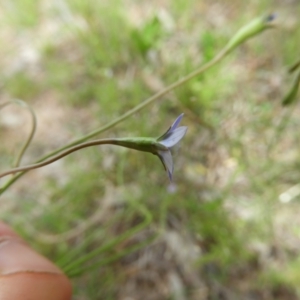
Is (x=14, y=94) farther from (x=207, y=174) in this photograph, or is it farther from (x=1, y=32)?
(x=207, y=174)

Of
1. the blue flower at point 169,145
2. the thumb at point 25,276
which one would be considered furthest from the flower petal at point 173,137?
the thumb at point 25,276

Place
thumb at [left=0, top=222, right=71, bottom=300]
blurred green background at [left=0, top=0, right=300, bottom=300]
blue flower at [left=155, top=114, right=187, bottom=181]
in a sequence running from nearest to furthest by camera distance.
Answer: blue flower at [left=155, top=114, right=187, bottom=181], thumb at [left=0, top=222, right=71, bottom=300], blurred green background at [left=0, top=0, right=300, bottom=300]

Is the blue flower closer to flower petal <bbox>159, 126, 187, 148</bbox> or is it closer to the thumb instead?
flower petal <bbox>159, 126, 187, 148</bbox>

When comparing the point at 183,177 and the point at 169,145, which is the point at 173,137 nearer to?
the point at 169,145

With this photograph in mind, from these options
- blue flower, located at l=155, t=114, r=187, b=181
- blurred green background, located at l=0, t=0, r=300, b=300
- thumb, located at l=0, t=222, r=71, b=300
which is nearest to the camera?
blue flower, located at l=155, t=114, r=187, b=181

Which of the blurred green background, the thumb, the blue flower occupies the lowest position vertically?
the blurred green background

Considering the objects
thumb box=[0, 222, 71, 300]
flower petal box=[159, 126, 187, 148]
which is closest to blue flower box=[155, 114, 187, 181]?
flower petal box=[159, 126, 187, 148]
